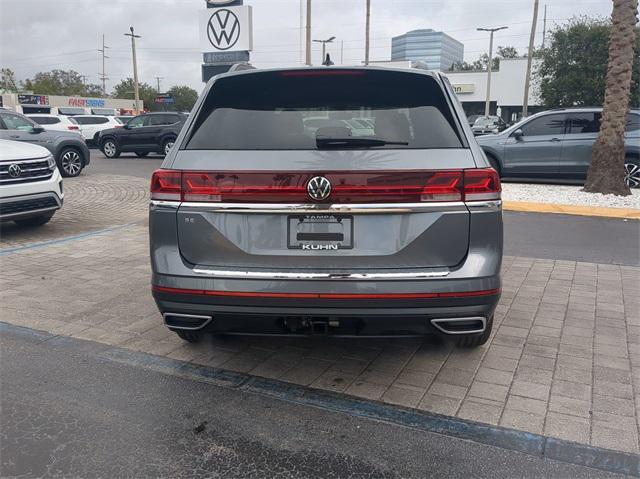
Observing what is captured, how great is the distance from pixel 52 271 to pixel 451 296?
4.79 m

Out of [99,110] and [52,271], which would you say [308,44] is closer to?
[52,271]

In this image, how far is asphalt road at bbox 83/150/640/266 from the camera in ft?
23.1

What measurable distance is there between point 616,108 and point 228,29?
14.9 m

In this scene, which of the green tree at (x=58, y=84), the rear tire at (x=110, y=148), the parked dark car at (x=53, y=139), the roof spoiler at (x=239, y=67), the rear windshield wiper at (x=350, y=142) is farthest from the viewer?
the green tree at (x=58, y=84)

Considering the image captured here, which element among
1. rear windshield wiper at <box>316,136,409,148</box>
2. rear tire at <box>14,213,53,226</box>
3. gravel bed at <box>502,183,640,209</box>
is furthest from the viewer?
gravel bed at <box>502,183,640,209</box>

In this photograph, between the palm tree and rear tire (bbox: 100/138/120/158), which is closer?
the palm tree

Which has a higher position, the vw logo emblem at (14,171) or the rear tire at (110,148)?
the vw logo emblem at (14,171)

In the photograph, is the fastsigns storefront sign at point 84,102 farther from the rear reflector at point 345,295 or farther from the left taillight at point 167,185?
the rear reflector at point 345,295

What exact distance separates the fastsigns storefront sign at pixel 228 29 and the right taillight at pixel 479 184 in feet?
64.2

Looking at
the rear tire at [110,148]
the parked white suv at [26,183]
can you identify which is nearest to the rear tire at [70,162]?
the rear tire at [110,148]

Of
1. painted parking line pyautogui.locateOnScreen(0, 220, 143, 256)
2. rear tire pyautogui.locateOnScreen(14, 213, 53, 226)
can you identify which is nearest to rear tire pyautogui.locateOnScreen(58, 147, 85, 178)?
rear tire pyautogui.locateOnScreen(14, 213, 53, 226)

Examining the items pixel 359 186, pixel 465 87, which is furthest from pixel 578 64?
pixel 359 186

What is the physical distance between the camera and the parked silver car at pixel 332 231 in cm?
290

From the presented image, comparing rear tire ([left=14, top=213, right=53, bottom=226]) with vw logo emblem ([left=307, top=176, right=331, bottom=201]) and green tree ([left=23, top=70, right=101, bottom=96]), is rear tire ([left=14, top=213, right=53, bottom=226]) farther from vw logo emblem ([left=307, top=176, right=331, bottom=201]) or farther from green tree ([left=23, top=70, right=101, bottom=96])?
green tree ([left=23, top=70, right=101, bottom=96])
